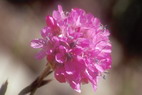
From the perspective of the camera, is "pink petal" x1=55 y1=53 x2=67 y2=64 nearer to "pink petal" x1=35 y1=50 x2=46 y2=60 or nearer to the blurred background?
"pink petal" x1=35 y1=50 x2=46 y2=60

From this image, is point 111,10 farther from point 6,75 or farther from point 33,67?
point 6,75

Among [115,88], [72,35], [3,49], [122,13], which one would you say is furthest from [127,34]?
[72,35]

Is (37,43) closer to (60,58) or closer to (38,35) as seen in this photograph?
(60,58)

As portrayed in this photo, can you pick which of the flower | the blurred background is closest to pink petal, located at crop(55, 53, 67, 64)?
the flower

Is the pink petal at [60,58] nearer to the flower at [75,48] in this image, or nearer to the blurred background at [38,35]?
the flower at [75,48]

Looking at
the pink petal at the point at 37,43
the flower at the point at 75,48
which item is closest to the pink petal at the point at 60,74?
the flower at the point at 75,48
